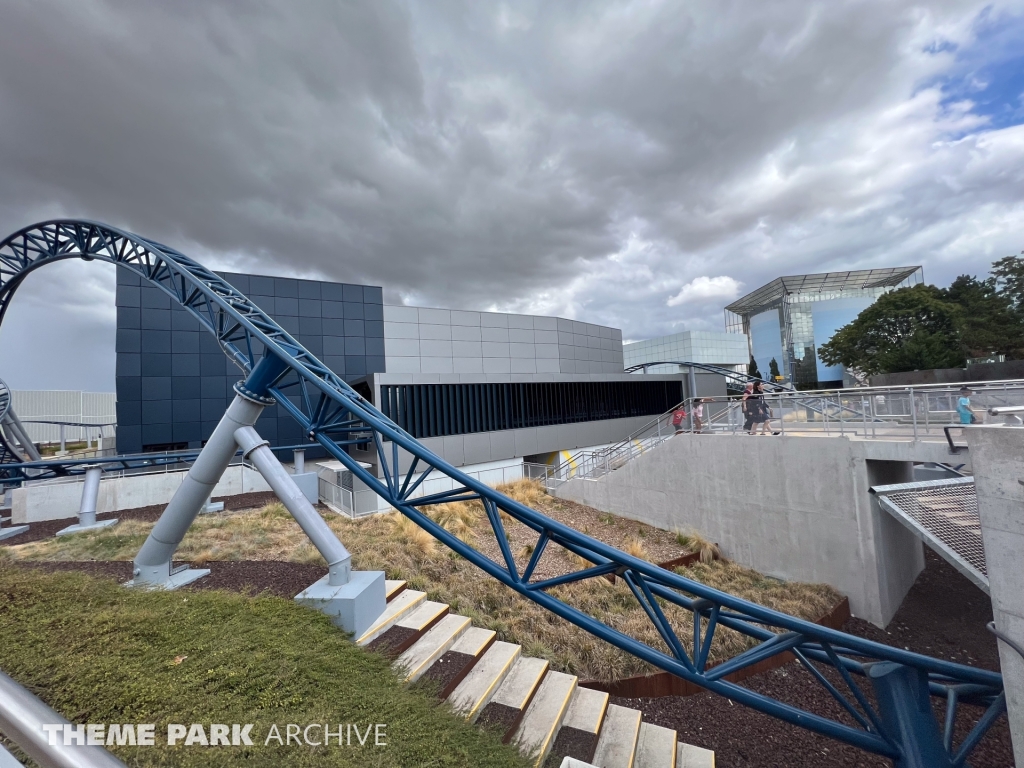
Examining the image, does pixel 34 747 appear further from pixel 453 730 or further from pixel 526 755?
pixel 526 755

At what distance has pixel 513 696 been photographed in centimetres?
545

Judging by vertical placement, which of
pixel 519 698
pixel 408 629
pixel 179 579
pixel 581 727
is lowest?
pixel 581 727

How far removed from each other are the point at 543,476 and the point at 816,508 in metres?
12.1

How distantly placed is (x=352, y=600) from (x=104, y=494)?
1499 centimetres

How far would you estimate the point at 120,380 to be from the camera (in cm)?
2220

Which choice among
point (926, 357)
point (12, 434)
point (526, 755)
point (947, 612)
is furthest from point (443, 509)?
point (926, 357)

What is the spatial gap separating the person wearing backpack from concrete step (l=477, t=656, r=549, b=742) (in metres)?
10.3

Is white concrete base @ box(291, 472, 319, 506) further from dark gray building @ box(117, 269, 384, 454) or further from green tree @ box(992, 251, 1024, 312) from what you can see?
green tree @ box(992, 251, 1024, 312)

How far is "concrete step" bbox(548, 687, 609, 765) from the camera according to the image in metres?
5.11

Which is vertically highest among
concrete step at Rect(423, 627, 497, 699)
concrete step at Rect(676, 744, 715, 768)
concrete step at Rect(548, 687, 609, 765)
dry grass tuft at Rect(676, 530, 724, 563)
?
concrete step at Rect(423, 627, 497, 699)

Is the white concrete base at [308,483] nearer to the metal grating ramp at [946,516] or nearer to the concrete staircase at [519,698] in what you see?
the concrete staircase at [519,698]

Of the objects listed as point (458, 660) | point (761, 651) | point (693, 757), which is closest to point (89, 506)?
point (458, 660)

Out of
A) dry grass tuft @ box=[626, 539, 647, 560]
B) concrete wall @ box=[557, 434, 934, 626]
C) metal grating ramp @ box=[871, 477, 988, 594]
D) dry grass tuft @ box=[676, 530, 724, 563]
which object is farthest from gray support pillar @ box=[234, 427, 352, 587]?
concrete wall @ box=[557, 434, 934, 626]

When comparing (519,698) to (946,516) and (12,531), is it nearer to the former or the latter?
(946,516)
